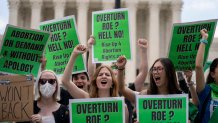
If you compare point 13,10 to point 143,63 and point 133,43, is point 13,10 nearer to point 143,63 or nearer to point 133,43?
point 133,43

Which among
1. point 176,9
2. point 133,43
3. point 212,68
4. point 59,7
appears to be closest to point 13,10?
point 59,7

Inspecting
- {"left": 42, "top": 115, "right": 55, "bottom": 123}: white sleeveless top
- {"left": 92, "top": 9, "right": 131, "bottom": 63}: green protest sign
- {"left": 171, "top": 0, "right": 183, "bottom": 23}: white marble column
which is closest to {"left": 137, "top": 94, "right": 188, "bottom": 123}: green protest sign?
{"left": 42, "top": 115, "right": 55, "bottom": 123}: white sleeveless top

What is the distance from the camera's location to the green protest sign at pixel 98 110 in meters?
6.77

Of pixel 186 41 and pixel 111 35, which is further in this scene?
pixel 111 35

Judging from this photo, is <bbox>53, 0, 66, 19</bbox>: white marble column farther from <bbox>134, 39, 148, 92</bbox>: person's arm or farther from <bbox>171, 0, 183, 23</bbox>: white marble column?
<bbox>134, 39, 148, 92</bbox>: person's arm

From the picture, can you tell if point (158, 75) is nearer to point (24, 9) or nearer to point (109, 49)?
point (109, 49)

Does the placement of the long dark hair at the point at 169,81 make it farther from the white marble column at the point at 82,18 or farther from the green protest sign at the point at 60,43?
the white marble column at the point at 82,18

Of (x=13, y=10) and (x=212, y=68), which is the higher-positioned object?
(x=13, y=10)

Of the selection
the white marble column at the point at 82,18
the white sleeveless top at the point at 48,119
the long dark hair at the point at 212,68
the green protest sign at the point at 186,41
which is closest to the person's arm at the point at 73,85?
the white sleeveless top at the point at 48,119

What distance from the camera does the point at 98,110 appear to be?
6816mm

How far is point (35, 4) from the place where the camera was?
62.5 metres

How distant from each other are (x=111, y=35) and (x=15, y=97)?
120 inches

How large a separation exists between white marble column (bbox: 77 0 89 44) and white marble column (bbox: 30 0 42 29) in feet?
18.6

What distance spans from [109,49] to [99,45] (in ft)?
0.82
